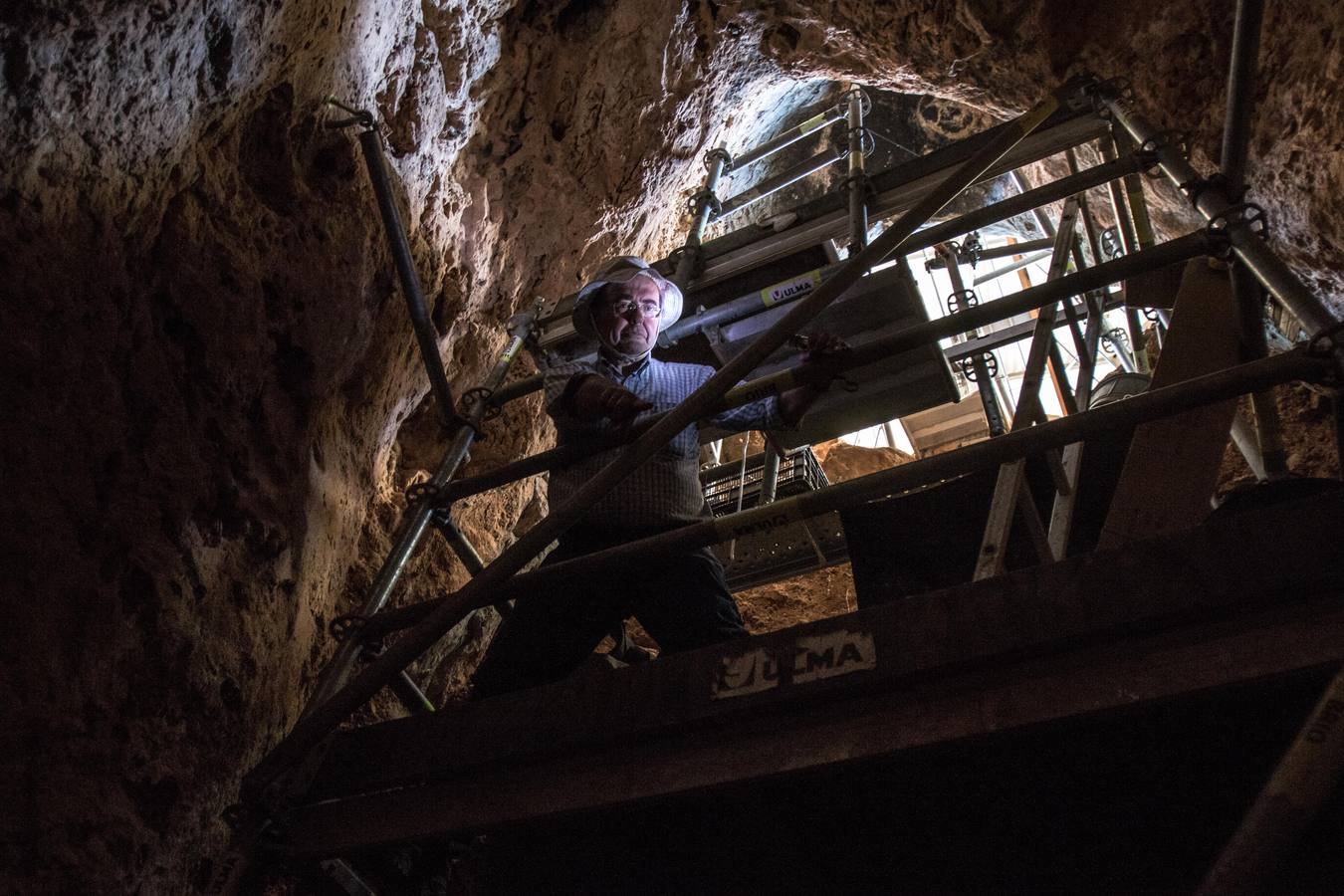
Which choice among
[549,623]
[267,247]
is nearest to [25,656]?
[549,623]

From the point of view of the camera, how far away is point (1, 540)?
2.34 meters

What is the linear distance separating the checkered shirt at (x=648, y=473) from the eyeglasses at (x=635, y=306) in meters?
0.32

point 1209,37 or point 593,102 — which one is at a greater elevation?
point 593,102

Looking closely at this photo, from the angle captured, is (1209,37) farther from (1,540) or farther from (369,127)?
(1,540)

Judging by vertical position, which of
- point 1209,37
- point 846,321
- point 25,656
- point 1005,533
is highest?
point 1209,37

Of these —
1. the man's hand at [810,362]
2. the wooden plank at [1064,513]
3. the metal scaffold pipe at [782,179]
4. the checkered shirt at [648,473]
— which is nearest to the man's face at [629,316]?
the checkered shirt at [648,473]

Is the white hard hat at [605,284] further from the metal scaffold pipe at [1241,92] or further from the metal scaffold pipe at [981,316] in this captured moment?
the metal scaffold pipe at [1241,92]

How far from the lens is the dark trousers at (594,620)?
2.96m

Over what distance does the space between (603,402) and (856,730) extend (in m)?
1.37

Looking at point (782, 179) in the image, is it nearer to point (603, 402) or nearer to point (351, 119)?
point (351, 119)

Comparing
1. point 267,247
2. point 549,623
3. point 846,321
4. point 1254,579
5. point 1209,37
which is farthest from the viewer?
point 1209,37

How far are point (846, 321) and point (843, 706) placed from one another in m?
2.77

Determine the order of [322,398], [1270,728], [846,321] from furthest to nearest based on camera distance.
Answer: [846,321], [322,398], [1270,728]

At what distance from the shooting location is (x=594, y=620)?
3.02m
